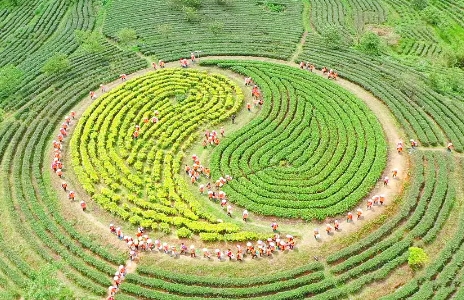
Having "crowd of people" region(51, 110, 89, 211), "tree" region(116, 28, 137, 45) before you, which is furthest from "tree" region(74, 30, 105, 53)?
"crowd of people" region(51, 110, 89, 211)

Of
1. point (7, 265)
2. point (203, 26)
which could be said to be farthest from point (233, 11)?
point (7, 265)

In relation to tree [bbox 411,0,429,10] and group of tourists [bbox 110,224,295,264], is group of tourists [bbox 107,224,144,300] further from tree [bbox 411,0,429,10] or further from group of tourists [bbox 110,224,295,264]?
tree [bbox 411,0,429,10]

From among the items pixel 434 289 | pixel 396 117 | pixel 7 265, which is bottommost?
pixel 7 265

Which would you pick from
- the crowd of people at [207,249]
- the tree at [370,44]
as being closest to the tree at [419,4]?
the tree at [370,44]

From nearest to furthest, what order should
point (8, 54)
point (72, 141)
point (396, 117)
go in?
1. point (72, 141)
2. point (396, 117)
3. point (8, 54)

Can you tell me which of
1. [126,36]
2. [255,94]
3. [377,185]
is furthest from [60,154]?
[377,185]

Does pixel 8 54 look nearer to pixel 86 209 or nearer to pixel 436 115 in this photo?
pixel 86 209

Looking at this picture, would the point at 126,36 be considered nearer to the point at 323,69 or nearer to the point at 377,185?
the point at 323,69
